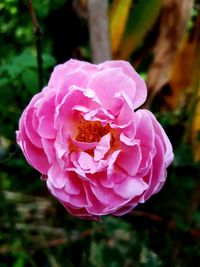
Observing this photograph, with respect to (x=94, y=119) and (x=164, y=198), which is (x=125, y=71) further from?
(x=164, y=198)

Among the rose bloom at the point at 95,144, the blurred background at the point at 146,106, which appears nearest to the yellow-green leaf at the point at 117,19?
the blurred background at the point at 146,106

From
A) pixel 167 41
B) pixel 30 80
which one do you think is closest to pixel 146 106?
pixel 167 41

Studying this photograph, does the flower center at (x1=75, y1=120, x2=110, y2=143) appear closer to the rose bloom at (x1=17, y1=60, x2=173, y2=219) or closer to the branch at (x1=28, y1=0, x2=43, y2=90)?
the rose bloom at (x1=17, y1=60, x2=173, y2=219)

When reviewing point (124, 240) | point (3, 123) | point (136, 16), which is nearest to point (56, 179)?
point (3, 123)

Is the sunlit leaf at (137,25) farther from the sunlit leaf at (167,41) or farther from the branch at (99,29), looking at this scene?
the branch at (99,29)

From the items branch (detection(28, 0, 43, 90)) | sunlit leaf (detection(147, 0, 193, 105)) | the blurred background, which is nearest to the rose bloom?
branch (detection(28, 0, 43, 90))
